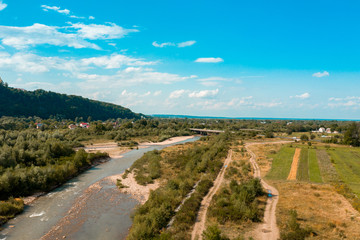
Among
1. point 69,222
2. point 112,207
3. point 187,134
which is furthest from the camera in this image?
point 187,134

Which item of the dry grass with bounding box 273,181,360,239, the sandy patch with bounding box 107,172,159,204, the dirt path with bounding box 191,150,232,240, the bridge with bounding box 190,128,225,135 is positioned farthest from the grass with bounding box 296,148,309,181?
the bridge with bounding box 190,128,225,135

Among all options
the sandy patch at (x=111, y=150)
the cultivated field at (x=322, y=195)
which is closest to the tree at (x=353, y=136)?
the cultivated field at (x=322, y=195)

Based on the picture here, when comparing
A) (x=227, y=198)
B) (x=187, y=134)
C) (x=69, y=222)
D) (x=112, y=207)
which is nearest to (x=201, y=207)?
(x=227, y=198)

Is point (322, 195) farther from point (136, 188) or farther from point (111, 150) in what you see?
point (111, 150)

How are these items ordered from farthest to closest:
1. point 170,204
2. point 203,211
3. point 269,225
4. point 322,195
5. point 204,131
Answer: point 204,131
point 322,195
point 170,204
point 203,211
point 269,225

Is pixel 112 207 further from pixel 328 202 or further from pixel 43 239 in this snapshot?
pixel 328 202

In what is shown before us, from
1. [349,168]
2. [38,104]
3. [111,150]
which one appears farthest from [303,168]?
[38,104]
